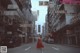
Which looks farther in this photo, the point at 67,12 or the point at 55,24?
the point at 55,24

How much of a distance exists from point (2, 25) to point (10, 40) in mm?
465

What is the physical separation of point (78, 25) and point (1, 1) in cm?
375

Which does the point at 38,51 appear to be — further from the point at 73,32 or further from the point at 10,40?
the point at 73,32

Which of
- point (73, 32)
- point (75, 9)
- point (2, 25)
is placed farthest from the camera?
point (73, 32)

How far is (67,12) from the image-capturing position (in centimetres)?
915

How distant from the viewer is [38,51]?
28.7 feet

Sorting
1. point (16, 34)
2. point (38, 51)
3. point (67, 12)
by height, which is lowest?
point (38, 51)

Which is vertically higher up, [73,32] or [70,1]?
[70,1]

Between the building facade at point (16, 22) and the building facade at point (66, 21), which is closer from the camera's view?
the building facade at point (16, 22)

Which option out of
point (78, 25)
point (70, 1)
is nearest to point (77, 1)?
point (70, 1)

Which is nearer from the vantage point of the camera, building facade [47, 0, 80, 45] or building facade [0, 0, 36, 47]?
building facade [0, 0, 36, 47]

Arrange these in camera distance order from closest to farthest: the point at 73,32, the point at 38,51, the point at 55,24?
1. the point at 38,51
2. the point at 73,32
3. the point at 55,24

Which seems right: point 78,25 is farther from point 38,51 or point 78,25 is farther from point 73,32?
point 38,51

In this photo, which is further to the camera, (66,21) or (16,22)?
(66,21)
